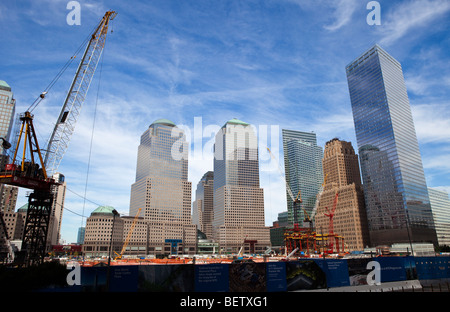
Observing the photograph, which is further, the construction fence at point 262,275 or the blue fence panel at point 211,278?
the blue fence panel at point 211,278

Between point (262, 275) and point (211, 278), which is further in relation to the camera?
point (262, 275)

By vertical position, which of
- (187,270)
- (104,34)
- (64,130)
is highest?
(104,34)

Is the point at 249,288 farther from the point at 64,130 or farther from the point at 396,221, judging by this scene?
the point at 396,221

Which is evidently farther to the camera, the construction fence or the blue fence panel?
the blue fence panel

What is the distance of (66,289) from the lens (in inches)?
1027
